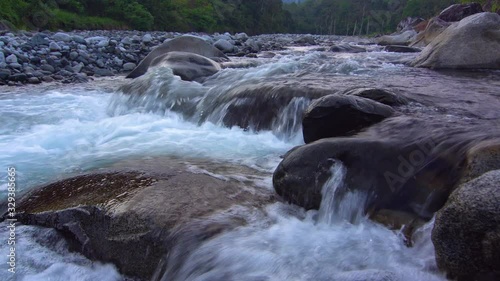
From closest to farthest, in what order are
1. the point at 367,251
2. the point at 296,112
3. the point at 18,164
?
1. the point at 367,251
2. the point at 18,164
3. the point at 296,112

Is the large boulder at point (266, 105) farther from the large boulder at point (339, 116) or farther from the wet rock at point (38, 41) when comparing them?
the wet rock at point (38, 41)

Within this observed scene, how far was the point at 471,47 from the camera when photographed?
331 inches

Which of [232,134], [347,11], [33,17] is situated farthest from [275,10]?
[232,134]

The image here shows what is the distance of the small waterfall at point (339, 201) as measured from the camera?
3076 mm

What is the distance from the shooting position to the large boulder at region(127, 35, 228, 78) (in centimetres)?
1009

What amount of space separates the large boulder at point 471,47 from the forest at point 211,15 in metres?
12.0

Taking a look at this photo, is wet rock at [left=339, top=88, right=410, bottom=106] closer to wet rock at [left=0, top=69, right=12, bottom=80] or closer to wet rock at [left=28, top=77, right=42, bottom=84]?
wet rock at [left=28, top=77, right=42, bottom=84]

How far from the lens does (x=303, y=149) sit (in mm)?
3439

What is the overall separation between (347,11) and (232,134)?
77.4 meters

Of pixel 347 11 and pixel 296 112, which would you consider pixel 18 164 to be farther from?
pixel 347 11

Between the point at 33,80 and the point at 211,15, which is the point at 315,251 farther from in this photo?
the point at 211,15

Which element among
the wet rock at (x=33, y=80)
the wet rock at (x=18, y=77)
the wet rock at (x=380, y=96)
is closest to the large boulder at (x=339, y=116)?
the wet rock at (x=380, y=96)

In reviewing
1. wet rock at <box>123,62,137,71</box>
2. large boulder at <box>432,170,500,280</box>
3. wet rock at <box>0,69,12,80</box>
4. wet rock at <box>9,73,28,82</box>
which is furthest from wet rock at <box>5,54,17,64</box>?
large boulder at <box>432,170,500,280</box>

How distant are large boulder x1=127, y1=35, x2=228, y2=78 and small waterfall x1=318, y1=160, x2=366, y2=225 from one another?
7.65 m
